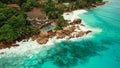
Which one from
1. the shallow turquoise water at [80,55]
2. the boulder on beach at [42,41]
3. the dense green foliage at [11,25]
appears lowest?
the shallow turquoise water at [80,55]

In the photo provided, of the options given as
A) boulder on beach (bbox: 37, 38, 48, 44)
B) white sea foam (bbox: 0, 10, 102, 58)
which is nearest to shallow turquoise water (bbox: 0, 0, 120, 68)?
white sea foam (bbox: 0, 10, 102, 58)

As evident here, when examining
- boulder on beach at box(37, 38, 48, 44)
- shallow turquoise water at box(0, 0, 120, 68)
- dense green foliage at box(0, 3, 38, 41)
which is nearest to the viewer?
shallow turquoise water at box(0, 0, 120, 68)

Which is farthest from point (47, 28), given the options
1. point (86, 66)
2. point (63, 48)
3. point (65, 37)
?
point (86, 66)

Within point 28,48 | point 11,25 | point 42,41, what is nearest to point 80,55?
point 42,41

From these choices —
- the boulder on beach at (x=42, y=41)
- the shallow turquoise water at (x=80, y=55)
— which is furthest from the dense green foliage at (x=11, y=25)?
the shallow turquoise water at (x=80, y=55)

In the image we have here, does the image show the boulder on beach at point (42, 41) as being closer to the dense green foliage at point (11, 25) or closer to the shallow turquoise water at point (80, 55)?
the shallow turquoise water at point (80, 55)

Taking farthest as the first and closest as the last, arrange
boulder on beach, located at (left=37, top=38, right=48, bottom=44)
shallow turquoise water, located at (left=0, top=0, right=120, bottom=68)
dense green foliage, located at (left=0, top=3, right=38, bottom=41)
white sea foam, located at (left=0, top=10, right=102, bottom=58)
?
boulder on beach, located at (left=37, top=38, right=48, bottom=44)
dense green foliage, located at (left=0, top=3, right=38, bottom=41)
white sea foam, located at (left=0, top=10, right=102, bottom=58)
shallow turquoise water, located at (left=0, top=0, right=120, bottom=68)

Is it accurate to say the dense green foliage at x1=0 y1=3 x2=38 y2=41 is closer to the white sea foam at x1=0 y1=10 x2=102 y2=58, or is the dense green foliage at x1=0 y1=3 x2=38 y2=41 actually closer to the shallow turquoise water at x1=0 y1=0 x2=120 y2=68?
the white sea foam at x1=0 y1=10 x2=102 y2=58

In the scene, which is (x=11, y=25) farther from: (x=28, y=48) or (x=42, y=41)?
(x=42, y=41)
